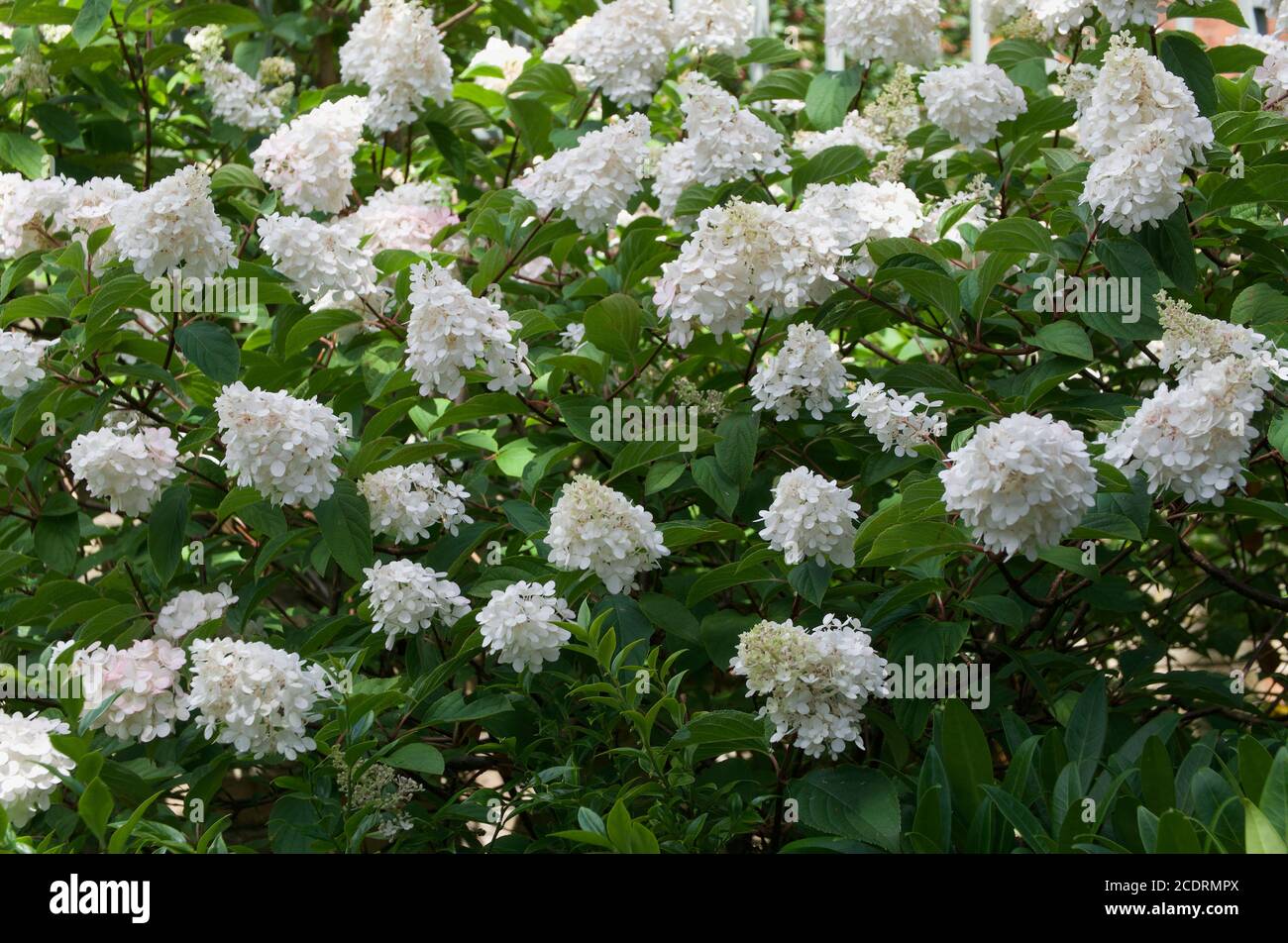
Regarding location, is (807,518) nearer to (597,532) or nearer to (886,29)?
(597,532)

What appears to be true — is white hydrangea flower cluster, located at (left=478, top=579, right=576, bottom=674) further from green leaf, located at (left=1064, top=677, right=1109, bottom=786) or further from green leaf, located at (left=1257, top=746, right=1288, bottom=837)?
green leaf, located at (left=1257, top=746, right=1288, bottom=837)

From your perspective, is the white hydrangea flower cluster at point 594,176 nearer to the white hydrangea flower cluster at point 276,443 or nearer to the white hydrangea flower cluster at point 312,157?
the white hydrangea flower cluster at point 312,157

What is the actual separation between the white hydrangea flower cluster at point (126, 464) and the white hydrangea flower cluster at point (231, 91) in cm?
121

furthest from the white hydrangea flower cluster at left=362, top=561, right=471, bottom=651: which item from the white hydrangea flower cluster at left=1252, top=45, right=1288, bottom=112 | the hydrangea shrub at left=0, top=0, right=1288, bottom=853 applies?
the white hydrangea flower cluster at left=1252, top=45, right=1288, bottom=112

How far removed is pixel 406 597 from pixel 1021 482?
100cm

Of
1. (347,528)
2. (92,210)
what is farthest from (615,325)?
(92,210)

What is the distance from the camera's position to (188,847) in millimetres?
1811

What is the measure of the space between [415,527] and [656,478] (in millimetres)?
440

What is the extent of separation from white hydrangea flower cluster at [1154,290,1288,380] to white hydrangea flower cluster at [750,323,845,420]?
55cm

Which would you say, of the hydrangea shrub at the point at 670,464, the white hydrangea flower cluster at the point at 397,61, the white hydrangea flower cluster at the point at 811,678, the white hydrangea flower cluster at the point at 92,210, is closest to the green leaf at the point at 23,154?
the hydrangea shrub at the point at 670,464

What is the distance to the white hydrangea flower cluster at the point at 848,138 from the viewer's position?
2.86m

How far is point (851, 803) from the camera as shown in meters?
1.99

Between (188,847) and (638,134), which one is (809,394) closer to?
(638,134)

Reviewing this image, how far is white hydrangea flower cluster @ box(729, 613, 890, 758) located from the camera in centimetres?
192
